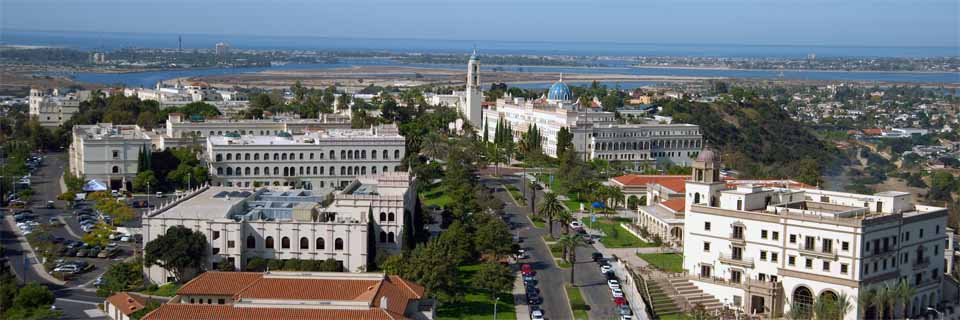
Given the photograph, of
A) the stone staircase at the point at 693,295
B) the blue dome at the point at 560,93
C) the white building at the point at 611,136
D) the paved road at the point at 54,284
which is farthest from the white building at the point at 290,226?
the blue dome at the point at 560,93

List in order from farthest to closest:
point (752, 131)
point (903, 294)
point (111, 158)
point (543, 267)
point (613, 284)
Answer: point (752, 131) → point (111, 158) → point (543, 267) → point (613, 284) → point (903, 294)

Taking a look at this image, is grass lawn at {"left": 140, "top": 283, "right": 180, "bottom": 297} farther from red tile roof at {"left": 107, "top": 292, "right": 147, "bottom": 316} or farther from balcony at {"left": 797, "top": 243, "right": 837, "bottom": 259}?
balcony at {"left": 797, "top": 243, "right": 837, "bottom": 259}

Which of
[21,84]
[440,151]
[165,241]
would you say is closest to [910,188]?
[440,151]

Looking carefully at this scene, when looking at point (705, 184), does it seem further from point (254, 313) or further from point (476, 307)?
point (254, 313)

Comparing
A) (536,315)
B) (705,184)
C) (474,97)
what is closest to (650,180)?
(705,184)

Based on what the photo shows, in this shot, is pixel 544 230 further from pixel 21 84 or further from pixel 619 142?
pixel 21 84

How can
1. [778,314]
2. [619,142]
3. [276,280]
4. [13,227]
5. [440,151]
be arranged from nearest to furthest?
[276,280], [778,314], [13,227], [440,151], [619,142]
